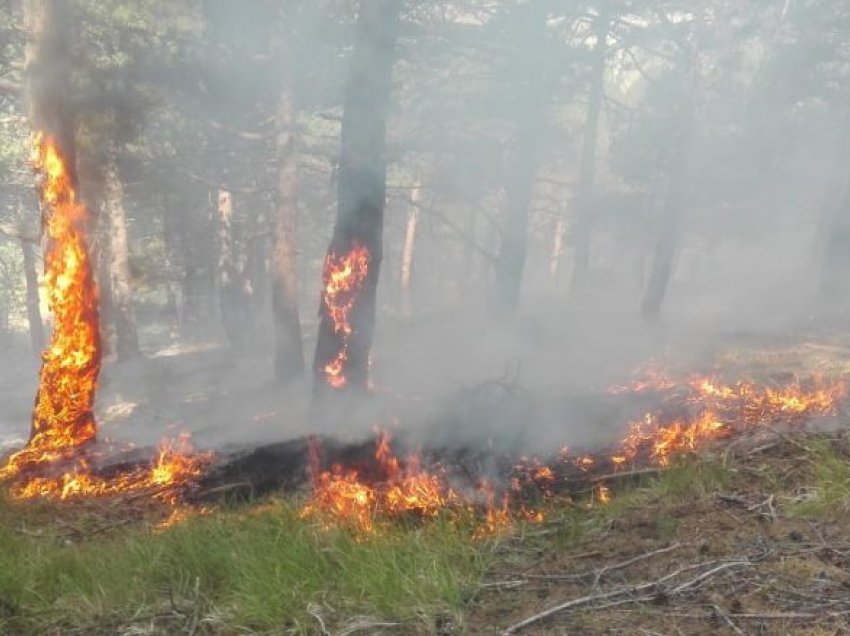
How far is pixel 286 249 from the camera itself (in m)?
12.7

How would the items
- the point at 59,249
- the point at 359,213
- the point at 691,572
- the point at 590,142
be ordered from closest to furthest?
the point at 691,572, the point at 59,249, the point at 359,213, the point at 590,142

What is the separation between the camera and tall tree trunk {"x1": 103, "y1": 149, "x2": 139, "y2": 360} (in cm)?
1583

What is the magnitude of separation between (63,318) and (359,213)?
3923 mm

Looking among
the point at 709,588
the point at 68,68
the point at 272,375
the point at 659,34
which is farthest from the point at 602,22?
the point at 709,588

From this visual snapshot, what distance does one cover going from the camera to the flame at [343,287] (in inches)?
356

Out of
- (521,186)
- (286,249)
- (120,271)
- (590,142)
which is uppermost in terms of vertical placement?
(590,142)

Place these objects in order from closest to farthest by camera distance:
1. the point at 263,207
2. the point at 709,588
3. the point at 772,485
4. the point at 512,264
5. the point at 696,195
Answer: the point at 709,588 → the point at 772,485 → the point at 512,264 → the point at 263,207 → the point at 696,195

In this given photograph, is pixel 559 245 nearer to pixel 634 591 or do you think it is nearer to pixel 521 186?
pixel 521 186

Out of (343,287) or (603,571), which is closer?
(603,571)

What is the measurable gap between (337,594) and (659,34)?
16.9 meters

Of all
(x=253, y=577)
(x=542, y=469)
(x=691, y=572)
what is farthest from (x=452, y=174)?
(x=691, y=572)

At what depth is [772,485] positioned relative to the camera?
390 cm

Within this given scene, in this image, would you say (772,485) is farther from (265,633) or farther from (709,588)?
(265,633)

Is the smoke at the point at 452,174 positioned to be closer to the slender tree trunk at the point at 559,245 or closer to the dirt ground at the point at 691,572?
the dirt ground at the point at 691,572
